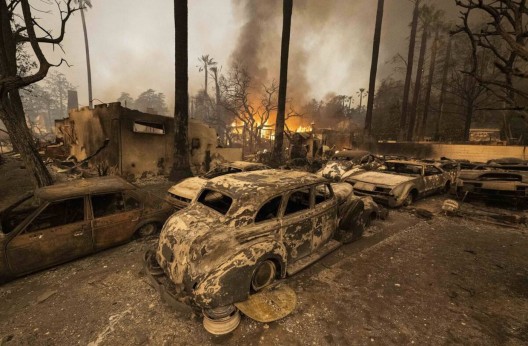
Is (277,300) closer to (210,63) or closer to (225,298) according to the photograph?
(225,298)

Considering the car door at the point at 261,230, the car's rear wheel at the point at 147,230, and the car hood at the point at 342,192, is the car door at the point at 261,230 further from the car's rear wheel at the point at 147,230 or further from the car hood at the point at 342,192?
the car's rear wheel at the point at 147,230

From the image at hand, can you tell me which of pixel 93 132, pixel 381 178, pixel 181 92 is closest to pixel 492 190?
pixel 381 178

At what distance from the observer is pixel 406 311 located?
11.7 feet

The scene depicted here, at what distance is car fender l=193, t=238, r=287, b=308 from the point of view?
2.93 meters

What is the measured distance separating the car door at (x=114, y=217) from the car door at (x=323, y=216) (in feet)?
12.2

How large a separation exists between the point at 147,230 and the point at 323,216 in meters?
3.93

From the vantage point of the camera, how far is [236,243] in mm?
3289

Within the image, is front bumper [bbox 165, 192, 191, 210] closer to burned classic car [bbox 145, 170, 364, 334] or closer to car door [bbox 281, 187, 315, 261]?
burned classic car [bbox 145, 170, 364, 334]

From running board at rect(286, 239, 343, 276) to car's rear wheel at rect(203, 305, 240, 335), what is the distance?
1.19 meters

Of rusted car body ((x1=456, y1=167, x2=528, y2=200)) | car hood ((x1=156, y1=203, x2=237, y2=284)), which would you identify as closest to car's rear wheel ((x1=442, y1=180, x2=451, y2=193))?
rusted car body ((x1=456, y1=167, x2=528, y2=200))

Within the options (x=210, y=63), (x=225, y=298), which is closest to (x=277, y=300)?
(x=225, y=298)

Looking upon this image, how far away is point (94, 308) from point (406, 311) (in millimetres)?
4507

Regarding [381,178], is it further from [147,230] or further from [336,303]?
[147,230]

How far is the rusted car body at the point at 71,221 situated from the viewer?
13.1 feet
